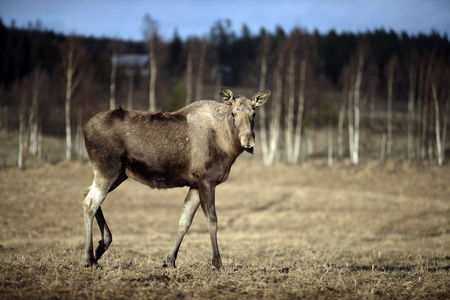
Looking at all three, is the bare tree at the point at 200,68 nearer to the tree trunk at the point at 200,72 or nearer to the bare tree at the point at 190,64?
the tree trunk at the point at 200,72

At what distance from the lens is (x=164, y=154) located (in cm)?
722

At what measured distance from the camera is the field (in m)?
5.56

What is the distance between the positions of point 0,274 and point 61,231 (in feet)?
39.3

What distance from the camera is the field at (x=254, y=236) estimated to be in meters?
5.56

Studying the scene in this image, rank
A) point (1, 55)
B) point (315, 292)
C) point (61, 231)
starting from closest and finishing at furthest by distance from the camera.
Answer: point (315, 292)
point (61, 231)
point (1, 55)

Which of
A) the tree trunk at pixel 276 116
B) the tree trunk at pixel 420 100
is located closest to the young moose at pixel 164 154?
the tree trunk at pixel 276 116

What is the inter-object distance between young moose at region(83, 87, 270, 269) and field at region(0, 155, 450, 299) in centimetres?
106

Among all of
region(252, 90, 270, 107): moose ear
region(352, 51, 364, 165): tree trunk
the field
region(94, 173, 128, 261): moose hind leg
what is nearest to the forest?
region(352, 51, 364, 165): tree trunk

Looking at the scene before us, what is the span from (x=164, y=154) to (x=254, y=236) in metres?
11.1

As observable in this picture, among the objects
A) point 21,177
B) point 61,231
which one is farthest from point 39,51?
point 61,231

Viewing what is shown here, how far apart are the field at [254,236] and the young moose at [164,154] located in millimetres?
1059

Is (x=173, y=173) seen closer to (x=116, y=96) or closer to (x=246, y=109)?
(x=246, y=109)

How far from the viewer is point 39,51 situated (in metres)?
57.0

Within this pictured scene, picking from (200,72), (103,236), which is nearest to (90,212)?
(103,236)
